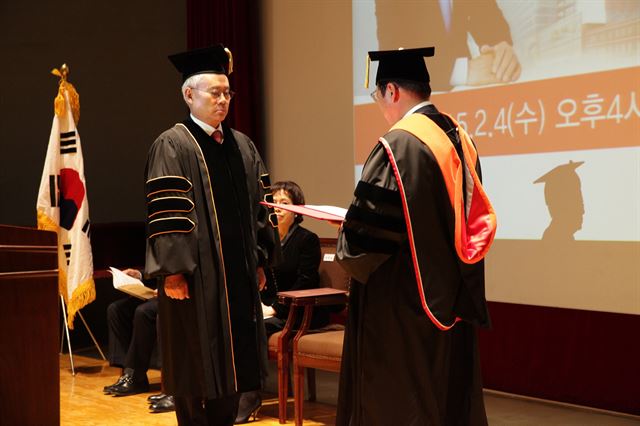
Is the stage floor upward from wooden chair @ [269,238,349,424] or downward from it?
downward

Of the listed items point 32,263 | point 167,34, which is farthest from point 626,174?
point 167,34

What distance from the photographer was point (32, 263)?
2410 millimetres

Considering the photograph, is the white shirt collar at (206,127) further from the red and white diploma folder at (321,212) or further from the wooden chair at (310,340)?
the wooden chair at (310,340)

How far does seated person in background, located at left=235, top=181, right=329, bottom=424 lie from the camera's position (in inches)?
185

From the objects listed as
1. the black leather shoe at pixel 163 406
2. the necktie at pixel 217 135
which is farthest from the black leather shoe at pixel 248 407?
the necktie at pixel 217 135

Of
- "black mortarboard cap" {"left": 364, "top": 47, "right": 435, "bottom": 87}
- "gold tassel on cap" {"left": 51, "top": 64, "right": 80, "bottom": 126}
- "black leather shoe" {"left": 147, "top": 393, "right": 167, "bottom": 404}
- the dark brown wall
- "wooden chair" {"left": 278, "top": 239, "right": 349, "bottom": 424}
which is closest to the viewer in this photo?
"black mortarboard cap" {"left": 364, "top": 47, "right": 435, "bottom": 87}

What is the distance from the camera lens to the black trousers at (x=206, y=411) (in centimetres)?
358

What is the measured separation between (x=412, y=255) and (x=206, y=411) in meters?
1.28

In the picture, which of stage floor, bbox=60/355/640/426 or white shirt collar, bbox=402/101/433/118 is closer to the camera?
white shirt collar, bbox=402/101/433/118

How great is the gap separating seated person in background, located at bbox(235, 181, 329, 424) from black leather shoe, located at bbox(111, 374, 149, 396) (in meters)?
0.93

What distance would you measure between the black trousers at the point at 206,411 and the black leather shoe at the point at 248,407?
905 mm

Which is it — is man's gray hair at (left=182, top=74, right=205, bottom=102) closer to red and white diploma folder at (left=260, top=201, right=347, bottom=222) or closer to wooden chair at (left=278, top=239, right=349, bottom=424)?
red and white diploma folder at (left=260, top=201, right=347, bottom=222)

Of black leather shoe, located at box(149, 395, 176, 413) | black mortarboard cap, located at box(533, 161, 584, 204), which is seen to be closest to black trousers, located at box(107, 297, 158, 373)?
black leather shoe, located at box(149, 395, 176, 413)

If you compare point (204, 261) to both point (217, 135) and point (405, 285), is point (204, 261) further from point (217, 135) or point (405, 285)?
point (405, 285)
